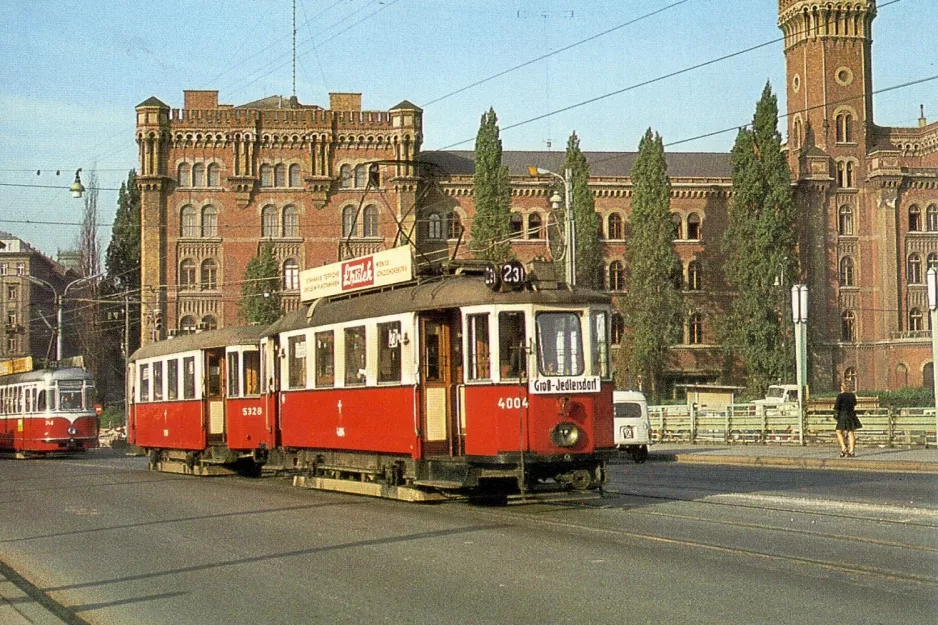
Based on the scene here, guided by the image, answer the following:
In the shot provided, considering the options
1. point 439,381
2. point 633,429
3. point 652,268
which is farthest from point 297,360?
point 652,268

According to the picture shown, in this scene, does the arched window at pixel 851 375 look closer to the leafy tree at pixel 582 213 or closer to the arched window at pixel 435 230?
the leafy tree at pixel 582 213

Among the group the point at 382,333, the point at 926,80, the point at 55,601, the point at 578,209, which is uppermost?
the point at 578,209

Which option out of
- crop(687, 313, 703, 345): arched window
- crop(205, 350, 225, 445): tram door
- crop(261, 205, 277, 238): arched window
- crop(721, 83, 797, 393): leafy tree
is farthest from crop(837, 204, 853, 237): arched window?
crop(205, 350, 225, 445): tram door

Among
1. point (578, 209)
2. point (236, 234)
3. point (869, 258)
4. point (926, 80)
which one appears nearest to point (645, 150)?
point (578, 209)

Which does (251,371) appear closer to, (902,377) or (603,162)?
(902,377)

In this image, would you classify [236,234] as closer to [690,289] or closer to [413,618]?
[690,289]

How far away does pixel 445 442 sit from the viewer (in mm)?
17484

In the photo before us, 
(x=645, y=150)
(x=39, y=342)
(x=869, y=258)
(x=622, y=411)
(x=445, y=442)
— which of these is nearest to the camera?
(x=445, y=442)

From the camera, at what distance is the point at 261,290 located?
72.4 metres

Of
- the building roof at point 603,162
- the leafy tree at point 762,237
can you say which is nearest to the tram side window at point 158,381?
the leafy tree at point 762,237

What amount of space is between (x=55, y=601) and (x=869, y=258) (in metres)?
75.3

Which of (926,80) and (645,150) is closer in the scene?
(926,80)

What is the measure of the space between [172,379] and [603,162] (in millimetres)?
60383

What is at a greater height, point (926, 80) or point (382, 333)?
point (926, 80)
